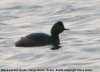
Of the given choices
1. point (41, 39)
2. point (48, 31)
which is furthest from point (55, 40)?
point (48, 31)

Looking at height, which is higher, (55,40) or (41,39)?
(41,39)

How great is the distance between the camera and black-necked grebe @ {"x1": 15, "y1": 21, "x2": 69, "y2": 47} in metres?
12.4

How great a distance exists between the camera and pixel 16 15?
17.7 meters

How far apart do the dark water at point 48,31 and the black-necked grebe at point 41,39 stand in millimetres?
211

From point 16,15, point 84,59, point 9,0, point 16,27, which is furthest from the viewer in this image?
point 9,0

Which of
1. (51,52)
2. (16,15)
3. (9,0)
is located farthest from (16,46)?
(9,0)

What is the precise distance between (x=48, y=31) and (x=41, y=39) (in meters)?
1.96

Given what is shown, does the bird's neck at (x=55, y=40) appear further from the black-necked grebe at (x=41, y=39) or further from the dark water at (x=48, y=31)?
the dark water at (x=48, y=31)

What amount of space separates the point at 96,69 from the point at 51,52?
2.00 meters

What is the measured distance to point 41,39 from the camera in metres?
12.7

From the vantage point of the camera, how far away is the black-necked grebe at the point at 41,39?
12.4 m

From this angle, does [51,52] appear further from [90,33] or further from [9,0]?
[9,0]

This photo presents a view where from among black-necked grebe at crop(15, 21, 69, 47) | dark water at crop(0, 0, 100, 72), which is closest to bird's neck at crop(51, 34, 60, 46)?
black-necked grebe at crop(15, 21, 69, 47)

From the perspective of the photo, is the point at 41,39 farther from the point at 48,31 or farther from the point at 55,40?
the point at 48,31
